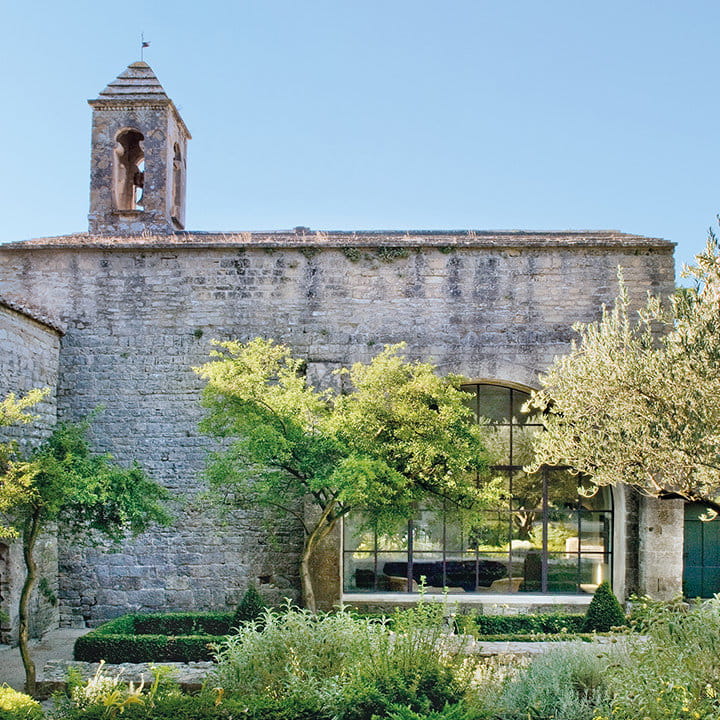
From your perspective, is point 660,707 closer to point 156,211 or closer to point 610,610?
point 610,610

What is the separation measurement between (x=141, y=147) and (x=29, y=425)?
6.27 meters

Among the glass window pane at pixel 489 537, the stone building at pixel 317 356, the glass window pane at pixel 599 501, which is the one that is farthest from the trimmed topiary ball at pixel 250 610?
the glass window pane at pixel 599 501

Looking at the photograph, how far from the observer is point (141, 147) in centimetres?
1427

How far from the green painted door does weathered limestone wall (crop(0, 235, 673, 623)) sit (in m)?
3.71

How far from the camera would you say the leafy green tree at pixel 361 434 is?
9.26 metres

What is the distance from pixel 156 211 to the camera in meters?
→ 13.9

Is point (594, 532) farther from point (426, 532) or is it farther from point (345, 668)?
point (345, 668)

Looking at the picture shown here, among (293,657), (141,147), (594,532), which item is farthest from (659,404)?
(141,147)

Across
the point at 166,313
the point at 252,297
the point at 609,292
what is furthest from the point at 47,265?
the point at 609,292

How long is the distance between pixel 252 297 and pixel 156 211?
346cm

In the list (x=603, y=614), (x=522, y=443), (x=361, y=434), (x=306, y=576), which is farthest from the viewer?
(x=522, y=443)

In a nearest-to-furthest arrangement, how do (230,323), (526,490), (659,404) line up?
(659,404) → (230,323) → (526,490)

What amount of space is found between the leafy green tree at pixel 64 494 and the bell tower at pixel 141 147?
6.23 meters

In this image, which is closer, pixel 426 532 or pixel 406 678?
pixel 406 678
